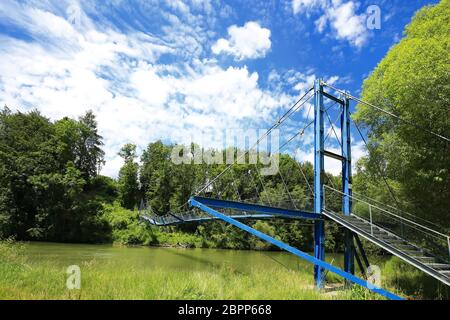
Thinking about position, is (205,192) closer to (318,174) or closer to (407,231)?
(318,174)

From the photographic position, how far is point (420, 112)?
27.6 feet

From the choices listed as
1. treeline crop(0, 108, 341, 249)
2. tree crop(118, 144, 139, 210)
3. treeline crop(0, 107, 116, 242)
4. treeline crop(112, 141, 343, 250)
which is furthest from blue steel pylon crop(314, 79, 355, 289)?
tree crop(118, 144, 139, 210)

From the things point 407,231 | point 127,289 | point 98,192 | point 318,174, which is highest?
point 98,192

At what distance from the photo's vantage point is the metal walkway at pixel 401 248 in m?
6.67

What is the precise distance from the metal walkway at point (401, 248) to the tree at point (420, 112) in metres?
2.16

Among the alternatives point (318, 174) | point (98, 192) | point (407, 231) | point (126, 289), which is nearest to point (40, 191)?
point (98, 192)

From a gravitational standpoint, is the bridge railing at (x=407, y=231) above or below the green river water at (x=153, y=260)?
above

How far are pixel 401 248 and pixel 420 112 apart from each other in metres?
3.41

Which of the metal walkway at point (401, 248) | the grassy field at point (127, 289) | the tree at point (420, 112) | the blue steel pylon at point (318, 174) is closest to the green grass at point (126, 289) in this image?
the grassy field at point (127, 289)

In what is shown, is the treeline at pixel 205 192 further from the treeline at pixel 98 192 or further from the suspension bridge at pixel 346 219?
the suspension bridge at pixel 346 219
